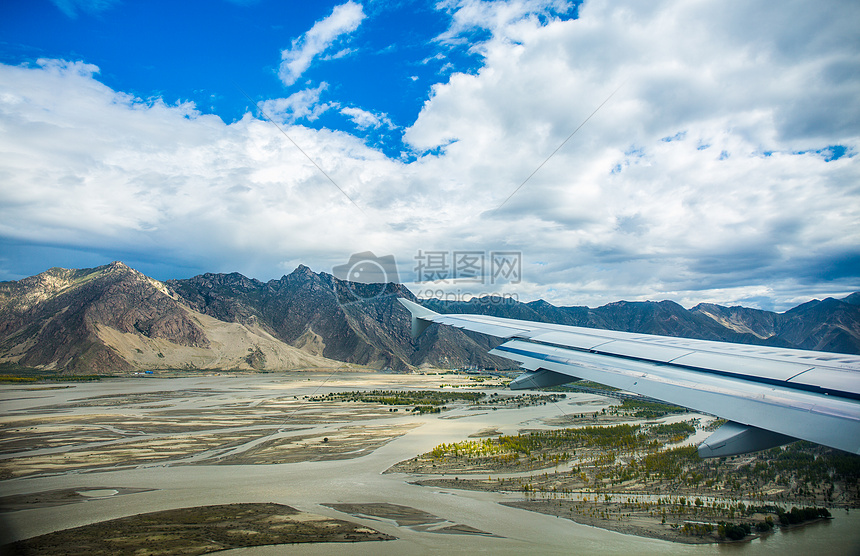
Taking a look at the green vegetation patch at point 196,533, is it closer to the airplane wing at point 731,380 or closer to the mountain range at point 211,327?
the airplane wing at point 731,380

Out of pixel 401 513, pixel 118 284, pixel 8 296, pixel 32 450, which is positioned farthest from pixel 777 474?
pixel 8 296

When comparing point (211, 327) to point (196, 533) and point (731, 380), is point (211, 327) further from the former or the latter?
point (731, 380)

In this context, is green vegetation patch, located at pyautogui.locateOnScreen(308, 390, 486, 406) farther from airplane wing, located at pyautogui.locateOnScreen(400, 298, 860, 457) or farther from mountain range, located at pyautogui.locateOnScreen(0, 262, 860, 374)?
mountain range, located at pyautogui.locateOnScreen(0, 262, 860, 374)

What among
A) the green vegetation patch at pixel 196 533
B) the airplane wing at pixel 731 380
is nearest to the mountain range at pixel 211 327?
the green vegetation patch at pixel 196 533

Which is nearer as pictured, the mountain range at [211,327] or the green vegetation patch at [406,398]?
the green vegetation patch at [406,398]

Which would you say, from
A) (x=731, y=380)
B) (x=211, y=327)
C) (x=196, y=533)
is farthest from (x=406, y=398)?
(x=211, y=327)
